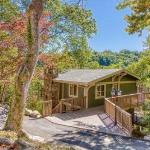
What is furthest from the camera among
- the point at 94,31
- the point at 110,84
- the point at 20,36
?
the point at 110,84

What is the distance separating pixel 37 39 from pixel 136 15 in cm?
1072

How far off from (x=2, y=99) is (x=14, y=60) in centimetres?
881

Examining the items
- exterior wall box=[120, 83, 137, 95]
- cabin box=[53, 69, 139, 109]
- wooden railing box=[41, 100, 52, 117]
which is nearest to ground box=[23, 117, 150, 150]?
wooden railing box=[41, 100, 52, 117]

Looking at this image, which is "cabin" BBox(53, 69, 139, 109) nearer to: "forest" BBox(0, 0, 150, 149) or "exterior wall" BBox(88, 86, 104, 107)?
"exterior wall" BBox(88, 86, 104, 107)

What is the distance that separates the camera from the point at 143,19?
19375mm

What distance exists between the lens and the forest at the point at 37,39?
35.5 ft

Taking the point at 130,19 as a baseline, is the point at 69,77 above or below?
below

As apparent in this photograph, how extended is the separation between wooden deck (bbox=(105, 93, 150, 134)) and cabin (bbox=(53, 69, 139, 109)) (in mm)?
1348

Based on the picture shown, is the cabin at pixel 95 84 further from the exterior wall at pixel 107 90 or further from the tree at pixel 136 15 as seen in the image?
the tree at pixel 136 15

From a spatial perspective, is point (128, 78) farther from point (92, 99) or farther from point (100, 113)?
point (100, 113)

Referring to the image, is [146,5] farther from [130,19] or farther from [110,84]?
[110,84]

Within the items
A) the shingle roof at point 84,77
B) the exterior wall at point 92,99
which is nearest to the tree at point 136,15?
the shingle roof at point 84,77

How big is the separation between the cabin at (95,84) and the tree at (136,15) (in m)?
8.31

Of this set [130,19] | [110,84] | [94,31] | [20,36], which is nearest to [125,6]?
[130,19]
